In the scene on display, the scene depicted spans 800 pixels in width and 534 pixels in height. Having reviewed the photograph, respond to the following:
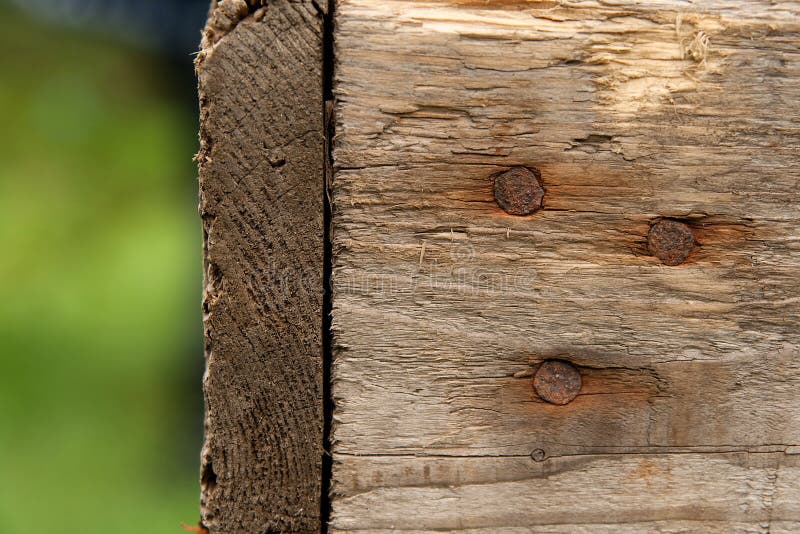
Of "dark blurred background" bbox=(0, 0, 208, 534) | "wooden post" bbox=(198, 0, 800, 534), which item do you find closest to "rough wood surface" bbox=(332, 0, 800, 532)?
"wooden post" bbox=(198, 0, 800, 534)

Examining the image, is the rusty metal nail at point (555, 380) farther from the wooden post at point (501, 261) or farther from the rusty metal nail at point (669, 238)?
the rusty metal nail at point (669, 238)

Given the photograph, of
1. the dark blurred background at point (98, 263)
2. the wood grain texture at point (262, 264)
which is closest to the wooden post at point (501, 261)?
the wood grain texture at point (262, 264)

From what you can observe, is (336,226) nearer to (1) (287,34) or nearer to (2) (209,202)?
(2) (209,202)

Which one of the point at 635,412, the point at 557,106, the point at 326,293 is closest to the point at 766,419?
the point at 635,412

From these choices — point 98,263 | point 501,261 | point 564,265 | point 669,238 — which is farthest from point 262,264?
point 98,263

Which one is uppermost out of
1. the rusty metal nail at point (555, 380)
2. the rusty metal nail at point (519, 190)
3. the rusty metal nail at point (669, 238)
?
the rusty metal nail at point (519, 190)

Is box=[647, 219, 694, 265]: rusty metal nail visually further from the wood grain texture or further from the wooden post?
the wood grain texture

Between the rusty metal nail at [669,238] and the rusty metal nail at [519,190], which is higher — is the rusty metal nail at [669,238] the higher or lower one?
the lower one
